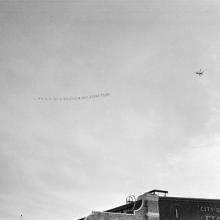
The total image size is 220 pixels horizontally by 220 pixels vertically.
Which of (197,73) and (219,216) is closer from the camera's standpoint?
(197,73)

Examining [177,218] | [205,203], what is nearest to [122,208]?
[177,218]

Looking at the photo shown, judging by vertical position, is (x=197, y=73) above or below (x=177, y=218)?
above

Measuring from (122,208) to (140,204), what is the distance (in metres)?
4.14

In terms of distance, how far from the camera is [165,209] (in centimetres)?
4862

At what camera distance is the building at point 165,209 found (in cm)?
4678

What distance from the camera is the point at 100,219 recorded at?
1759 inches

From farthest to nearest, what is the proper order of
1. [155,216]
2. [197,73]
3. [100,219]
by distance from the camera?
[155,216] < [100,219] < [197,73]

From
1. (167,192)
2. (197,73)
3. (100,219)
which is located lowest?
(100,219)

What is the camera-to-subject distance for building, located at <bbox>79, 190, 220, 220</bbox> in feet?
153

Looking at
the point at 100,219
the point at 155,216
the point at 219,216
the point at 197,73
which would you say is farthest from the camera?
the point at 219,216

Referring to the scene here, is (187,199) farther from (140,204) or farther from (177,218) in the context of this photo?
(140,204)

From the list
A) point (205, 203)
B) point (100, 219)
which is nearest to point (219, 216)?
point (205, 203)

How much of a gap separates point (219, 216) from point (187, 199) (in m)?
5.11

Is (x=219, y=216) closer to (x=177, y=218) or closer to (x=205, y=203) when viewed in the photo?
(x=205, y=203)
